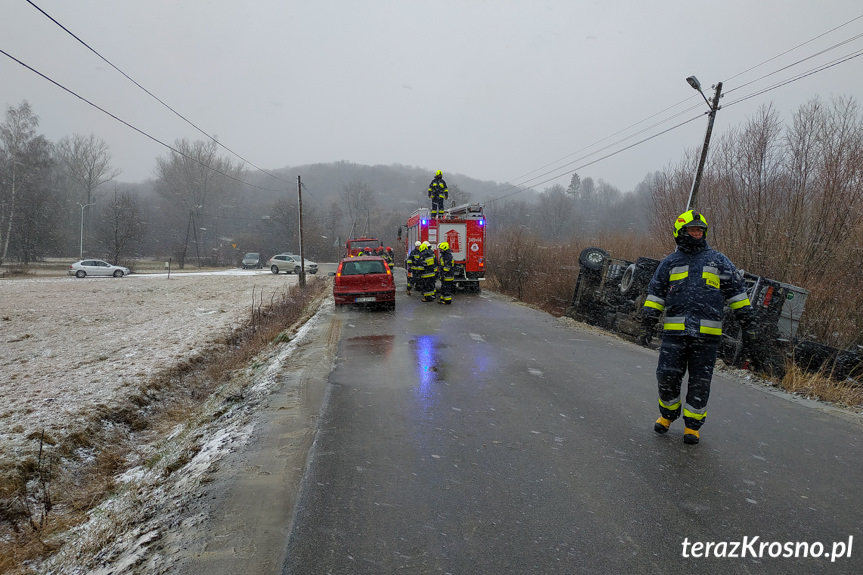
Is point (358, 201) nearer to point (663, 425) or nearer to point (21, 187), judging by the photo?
point (21, 187)

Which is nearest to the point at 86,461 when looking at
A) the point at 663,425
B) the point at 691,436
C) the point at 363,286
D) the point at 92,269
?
the point at 663,425

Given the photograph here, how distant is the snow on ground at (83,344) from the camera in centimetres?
689

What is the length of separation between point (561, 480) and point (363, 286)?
9955 mm

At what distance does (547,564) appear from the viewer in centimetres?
248

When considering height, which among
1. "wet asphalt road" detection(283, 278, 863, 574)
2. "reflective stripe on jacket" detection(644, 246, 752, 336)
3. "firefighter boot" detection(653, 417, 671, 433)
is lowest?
"wet asphalt road" detection(283, 278, 863, 574)

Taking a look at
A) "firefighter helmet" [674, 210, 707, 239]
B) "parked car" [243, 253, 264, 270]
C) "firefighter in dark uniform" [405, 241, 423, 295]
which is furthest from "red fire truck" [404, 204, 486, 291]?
"parked car" [243, 253, 264, 270]

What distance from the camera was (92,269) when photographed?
115 ft

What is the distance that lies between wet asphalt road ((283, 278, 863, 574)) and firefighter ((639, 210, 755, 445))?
0.35 meters

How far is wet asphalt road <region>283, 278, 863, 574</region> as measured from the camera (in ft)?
8.49

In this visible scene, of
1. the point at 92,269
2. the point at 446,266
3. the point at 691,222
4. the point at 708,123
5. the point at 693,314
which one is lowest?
the point at 92,269

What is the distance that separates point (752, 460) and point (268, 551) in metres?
3.71

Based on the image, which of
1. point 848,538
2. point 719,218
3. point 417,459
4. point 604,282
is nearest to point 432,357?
point 417,459

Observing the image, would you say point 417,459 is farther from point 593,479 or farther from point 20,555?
point 20,555
